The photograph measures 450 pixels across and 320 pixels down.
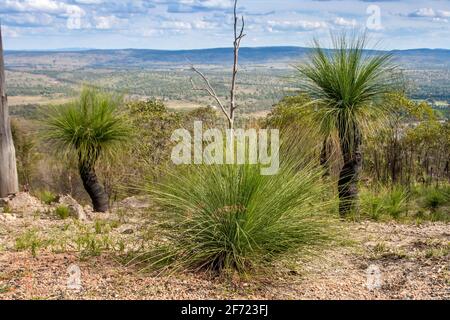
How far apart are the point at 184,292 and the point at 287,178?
113 cm

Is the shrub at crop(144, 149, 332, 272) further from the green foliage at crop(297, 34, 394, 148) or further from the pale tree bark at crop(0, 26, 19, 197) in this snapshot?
the pale tree bark at crop(0, 26, 19, 197)

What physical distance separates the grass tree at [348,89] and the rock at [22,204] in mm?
4178

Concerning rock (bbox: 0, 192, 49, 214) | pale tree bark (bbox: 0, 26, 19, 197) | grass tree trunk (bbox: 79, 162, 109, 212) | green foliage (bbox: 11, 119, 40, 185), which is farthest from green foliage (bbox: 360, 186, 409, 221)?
green foliage (bbox: 11, 119, 40, 185)

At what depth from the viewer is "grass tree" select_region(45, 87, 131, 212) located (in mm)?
8492

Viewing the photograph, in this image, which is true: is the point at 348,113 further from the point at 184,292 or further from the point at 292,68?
the point at 184,292

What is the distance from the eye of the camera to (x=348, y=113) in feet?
22.9

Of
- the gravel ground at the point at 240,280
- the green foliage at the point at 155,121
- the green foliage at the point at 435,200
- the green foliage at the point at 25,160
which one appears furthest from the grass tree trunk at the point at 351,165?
the green foliage at the point at 25,160

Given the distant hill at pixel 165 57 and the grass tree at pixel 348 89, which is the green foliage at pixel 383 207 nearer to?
the grass tree at pixel 348 89

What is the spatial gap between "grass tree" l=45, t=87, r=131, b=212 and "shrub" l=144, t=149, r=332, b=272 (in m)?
4.44

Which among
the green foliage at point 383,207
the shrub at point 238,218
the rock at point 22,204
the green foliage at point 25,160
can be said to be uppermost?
the shrub at point 238,218

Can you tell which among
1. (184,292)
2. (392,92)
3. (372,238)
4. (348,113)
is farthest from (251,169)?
(392,92)

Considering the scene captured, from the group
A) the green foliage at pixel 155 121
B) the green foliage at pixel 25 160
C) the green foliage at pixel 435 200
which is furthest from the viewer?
the green foliage at pixel 25 160

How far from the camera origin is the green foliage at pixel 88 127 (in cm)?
849

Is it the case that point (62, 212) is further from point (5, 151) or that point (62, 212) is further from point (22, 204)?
point (5, 151)
